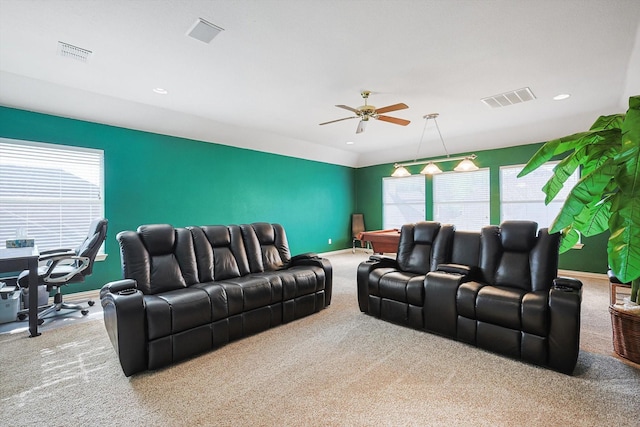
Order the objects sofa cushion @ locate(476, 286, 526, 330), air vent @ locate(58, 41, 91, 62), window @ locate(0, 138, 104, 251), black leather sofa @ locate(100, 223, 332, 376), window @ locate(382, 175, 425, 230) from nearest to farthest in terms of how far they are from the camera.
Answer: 1. black leather sofa @ locate(100, 223, 332, 376)
2. sofa cushion @ locate(476, 286, 526, 330)
3. air vent @ locate(58, 41, 91, 62)
4. window @ locate(0, 138, 104, 251)
5. window @ locate(382, 175, 425, 230)

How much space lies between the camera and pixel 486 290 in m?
2.83

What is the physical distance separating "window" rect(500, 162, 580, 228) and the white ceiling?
1098 mm

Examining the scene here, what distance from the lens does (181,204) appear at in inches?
219

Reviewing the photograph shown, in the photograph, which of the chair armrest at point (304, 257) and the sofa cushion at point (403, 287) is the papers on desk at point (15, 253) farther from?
the sofa cushion at point (403, 287)

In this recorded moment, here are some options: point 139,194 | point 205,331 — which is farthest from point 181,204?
point 205,331

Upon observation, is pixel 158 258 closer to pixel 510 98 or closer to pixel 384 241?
pixel 384 241

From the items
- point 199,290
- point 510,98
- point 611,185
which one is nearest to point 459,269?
point 611,185

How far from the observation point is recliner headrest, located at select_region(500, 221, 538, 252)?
3059mm

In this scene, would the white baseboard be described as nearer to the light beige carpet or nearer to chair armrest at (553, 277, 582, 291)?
the light beige carpet

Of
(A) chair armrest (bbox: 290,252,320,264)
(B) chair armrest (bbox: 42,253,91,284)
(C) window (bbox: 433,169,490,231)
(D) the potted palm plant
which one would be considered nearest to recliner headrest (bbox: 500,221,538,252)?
(D) the potted palm plant

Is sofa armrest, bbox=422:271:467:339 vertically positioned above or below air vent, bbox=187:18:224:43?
below

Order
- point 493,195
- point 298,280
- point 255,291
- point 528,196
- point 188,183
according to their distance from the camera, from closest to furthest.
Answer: point 255,291, point 298,280, point 188,183, point 528,196, point 493,195

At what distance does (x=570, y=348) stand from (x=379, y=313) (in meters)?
1.76

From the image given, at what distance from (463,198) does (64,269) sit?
25.2 ft
